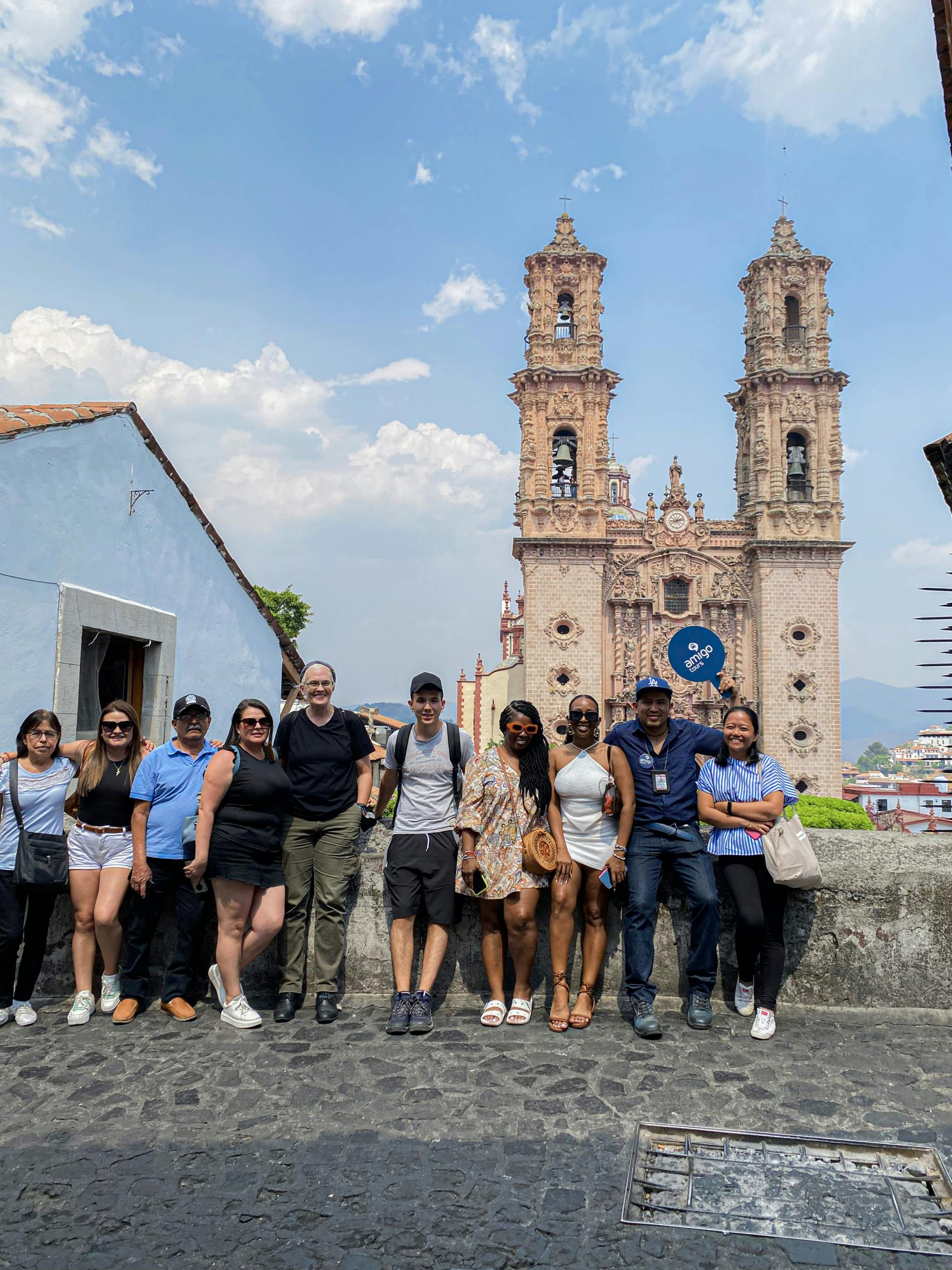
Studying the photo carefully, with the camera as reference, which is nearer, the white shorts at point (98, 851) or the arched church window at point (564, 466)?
the white shorts at point (98, 851)

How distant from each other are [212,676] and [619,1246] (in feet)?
25.2

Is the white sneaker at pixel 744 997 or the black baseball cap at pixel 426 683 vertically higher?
the black baseball cap at pixel 426 683

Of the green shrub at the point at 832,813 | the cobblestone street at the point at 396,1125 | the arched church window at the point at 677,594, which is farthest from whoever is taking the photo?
the arched church window at the point at 677,594

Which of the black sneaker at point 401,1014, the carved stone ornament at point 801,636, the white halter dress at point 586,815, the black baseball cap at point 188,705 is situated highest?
the carved stone ornament at point 801,636

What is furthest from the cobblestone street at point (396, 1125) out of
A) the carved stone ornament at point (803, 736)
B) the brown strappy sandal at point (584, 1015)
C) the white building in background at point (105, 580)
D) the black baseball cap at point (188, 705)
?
the carved stone ornament at point (803, 736)

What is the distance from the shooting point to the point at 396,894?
4395mm

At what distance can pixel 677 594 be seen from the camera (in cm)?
3691

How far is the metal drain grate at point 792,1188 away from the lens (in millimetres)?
2549

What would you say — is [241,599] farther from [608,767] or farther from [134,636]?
[608,767]

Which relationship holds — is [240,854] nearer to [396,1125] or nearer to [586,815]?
[396,1125]

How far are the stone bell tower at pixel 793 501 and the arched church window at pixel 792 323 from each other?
0.15 feet

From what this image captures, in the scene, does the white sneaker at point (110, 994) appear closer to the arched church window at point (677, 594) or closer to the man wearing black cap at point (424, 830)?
the man wearing black cap at point (424, 830)

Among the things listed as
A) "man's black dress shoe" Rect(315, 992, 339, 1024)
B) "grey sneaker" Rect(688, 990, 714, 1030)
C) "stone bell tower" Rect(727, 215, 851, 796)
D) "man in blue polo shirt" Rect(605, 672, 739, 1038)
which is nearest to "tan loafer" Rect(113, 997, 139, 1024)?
"man's black dress shoe" Rect(315, 992, 339, 1024)

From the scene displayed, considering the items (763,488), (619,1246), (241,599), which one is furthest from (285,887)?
(763,488)
